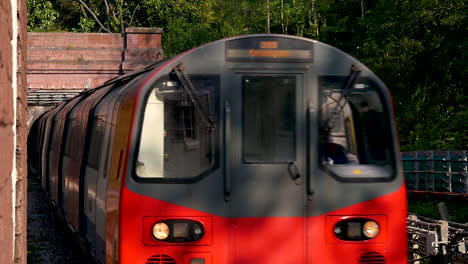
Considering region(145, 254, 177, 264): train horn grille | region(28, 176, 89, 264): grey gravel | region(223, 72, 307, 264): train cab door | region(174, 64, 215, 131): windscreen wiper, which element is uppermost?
region(174, 64, 215, 131): windscreen wiper

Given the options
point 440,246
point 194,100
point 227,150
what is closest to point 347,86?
point 227,150

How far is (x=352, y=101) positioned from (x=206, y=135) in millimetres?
1126

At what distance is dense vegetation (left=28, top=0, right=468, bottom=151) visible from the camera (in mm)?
33531

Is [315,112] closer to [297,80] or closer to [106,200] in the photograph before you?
[297,80]

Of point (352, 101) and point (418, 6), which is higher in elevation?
point (418, 6)

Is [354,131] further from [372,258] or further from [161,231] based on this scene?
[161,231]

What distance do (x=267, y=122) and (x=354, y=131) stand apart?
2.20 ft

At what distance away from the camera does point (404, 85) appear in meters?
35.7

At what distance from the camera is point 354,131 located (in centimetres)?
688

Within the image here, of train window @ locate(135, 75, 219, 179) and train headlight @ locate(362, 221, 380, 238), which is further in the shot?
train headlight @ locate(362, 221, 380, 238)

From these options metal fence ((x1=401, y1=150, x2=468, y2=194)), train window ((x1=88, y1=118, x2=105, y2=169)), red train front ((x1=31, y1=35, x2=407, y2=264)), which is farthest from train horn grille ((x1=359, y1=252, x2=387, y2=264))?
metal fence ((x1=401, y1=150, x2=468, y2=194))

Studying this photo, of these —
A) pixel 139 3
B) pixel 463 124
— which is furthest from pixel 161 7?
pixel 463 124

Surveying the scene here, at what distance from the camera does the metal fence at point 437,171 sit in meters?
29.2

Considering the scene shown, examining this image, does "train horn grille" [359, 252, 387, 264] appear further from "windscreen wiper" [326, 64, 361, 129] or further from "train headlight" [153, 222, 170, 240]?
"train headlight" [153, 222, 170, 240]
